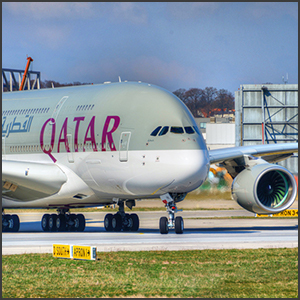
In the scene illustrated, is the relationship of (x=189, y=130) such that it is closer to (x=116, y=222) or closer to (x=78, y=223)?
(x=116, y=222)

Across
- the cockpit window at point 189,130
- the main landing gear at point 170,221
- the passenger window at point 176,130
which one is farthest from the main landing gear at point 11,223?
the cockpit window at point 189,130

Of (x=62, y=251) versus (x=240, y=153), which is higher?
(x=240, y=153)

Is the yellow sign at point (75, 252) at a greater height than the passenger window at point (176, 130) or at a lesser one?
lesser

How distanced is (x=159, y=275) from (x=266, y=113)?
147 feet

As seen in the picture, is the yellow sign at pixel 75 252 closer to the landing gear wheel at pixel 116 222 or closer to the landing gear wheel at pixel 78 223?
the landing gear wheel at pixel 116 222

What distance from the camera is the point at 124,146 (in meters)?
21.6

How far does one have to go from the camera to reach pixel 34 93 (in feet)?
89.7

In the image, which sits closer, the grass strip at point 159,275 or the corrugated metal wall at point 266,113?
the grass strip at point 159,275

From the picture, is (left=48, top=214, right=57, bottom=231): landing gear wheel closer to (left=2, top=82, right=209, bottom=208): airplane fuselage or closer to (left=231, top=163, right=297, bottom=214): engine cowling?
(left=2, top=82, right=209, bottom=208): airplane fuselage

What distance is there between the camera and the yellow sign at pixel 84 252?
15.1 metres

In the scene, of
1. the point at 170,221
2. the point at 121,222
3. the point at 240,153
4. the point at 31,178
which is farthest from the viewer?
the point at 240,153

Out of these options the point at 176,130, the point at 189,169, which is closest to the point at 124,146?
the point at 176,130

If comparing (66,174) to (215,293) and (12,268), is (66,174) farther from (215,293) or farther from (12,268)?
(215,293)

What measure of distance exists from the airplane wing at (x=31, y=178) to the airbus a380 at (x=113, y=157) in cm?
4
